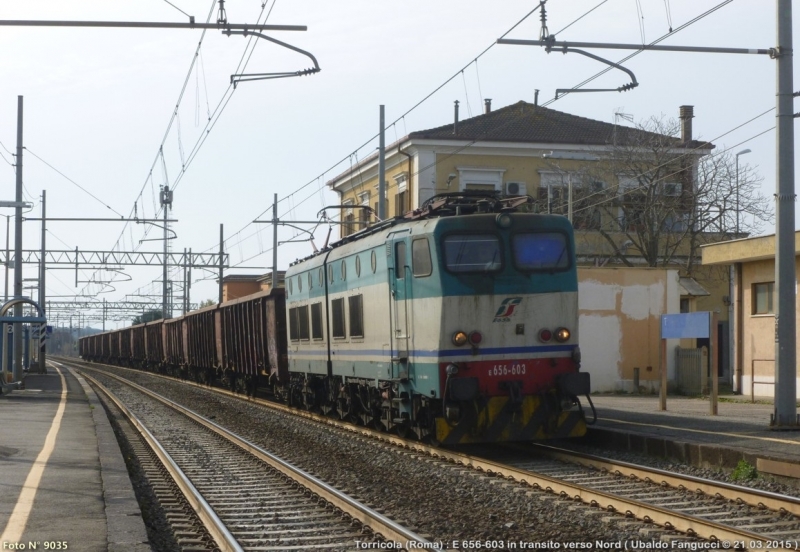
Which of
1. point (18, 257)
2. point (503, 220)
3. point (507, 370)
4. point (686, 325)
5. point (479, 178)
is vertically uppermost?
point (479, 178)

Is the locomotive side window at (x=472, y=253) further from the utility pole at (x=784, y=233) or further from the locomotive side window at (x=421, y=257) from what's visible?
the utility pole at (x=784, y=233)

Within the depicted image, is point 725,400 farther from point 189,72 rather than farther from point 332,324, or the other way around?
point 189,72

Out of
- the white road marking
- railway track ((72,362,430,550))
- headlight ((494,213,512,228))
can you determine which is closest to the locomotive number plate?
headlight ((494,213,512,228))

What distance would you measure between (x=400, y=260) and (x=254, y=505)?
16.6 ft

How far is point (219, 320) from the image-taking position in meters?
36.1

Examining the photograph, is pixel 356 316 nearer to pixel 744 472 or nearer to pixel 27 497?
pixel 744 472

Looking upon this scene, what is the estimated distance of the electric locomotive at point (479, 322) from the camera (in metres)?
13.5

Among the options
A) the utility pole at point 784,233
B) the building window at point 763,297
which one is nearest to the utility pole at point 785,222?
the utility pole at point 784,233

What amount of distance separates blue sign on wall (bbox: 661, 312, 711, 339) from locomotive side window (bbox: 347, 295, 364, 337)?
18.3ft

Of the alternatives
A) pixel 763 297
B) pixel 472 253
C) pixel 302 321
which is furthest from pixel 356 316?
pixel 763 297

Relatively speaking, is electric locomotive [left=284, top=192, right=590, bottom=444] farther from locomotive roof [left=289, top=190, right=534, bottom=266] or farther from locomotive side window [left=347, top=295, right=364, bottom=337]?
locomotive side window [left=347, top=295, right=364, bottom=337]

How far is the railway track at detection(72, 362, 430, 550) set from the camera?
847 cm

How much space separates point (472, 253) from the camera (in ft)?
45.4

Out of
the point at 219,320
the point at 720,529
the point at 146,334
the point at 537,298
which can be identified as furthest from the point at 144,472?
the point at 146,334
